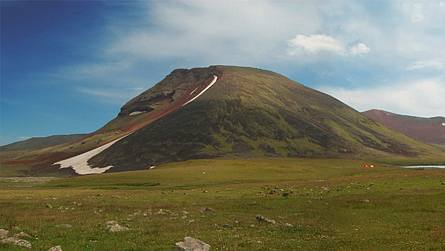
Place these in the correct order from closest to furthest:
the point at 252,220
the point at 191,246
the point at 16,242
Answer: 1. the point at 191,246
2. the point at 16,242
3. the point at 252,220

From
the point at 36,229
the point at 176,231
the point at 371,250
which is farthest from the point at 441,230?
the point at 36,229

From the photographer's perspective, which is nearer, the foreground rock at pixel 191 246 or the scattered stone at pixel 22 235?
the foreground rock at pixel 191 246

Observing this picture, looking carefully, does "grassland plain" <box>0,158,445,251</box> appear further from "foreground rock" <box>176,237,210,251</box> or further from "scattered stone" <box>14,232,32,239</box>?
"foreground rock" <box>176,237,210,251</box>

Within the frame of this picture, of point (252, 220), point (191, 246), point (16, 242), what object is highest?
point (16, 242)

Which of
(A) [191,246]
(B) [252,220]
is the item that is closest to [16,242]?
(A) [191,246]

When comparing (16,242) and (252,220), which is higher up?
(16,242)

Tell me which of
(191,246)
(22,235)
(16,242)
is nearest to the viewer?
(191,246)

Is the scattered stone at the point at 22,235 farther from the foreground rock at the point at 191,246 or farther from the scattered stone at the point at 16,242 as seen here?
the foreground rock at the point at 191,246

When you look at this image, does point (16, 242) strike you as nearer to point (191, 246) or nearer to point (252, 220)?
point (191, 246)

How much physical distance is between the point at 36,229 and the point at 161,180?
67.3 meters

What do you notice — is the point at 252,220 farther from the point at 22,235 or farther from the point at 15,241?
the point at 15,241

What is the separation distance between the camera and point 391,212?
1601 inches

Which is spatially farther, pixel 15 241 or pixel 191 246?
pixel 15 241

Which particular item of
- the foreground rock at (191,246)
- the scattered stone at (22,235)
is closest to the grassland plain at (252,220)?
the scattered stone at (22,235)
